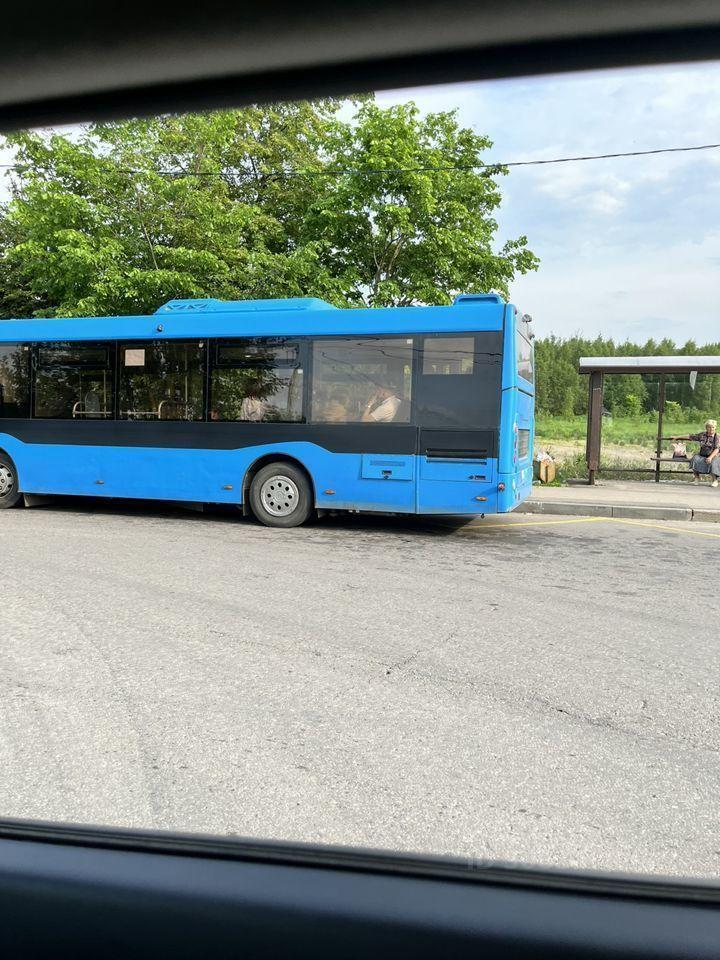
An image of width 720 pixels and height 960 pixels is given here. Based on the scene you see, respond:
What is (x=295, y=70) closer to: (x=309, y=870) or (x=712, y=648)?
(x=309, y=870)

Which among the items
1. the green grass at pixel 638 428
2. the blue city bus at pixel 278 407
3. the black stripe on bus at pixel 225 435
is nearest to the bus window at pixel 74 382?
the blue city bus at pixel 278 407

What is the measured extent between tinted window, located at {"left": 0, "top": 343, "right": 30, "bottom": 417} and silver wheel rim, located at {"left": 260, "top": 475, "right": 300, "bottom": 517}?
4.08 meters

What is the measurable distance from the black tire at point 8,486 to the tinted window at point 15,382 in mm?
786

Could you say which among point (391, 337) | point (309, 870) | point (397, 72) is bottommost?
point (309, 870)

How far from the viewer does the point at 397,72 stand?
3.97 ft

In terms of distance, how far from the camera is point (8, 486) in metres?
12.0

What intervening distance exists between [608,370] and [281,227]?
830 cm

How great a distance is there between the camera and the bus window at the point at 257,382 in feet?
34.5

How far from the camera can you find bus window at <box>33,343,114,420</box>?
11.4 m

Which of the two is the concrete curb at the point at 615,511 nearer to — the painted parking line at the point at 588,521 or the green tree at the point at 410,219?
the painted parking line at the point at 588,521

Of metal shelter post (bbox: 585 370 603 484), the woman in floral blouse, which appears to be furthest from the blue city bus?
the woman in floral blouse

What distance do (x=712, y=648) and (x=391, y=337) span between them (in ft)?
19.9

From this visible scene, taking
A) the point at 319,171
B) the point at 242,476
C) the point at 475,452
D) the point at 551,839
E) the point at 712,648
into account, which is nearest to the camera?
the point at 551,839

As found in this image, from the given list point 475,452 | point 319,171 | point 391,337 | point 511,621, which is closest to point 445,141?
point 319,171
